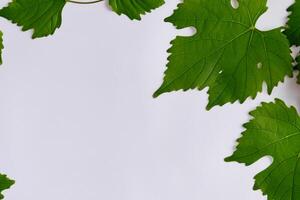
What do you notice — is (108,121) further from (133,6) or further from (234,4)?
(234,4)

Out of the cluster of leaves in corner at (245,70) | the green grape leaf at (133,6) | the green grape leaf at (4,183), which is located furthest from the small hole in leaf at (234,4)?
the green grape leaf at (4,183)

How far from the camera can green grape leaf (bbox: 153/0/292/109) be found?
86 centimetres

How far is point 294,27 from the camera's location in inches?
35.3

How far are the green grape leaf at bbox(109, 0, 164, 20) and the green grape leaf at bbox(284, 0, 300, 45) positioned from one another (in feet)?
0.85

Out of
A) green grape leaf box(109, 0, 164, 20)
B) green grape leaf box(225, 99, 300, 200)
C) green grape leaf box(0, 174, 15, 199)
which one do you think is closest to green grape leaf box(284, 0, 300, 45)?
green grape leaf box(225, 99, 300, 200)

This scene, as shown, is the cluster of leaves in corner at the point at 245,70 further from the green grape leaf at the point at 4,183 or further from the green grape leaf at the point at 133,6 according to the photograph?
the green grape leaf at the point at 4,183

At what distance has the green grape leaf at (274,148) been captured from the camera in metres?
0.87

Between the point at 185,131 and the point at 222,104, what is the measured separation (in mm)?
86

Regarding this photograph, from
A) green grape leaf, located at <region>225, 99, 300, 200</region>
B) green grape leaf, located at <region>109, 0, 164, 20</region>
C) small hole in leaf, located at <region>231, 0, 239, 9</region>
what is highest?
green grape leaf, located at <region>109, 0, 164, 20</region>

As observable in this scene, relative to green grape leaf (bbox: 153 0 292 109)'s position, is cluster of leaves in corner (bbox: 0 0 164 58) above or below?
above

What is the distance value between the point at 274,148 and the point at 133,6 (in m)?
0.37

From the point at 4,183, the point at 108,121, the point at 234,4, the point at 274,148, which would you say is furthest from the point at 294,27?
the point at 4,183

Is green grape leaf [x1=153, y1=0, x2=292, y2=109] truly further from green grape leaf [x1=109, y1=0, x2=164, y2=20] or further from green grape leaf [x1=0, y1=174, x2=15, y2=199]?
green grape leaf [x1=0, y1=174, x2=15, y2=199]

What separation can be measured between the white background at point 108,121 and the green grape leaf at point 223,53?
0.02 m
